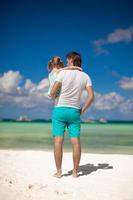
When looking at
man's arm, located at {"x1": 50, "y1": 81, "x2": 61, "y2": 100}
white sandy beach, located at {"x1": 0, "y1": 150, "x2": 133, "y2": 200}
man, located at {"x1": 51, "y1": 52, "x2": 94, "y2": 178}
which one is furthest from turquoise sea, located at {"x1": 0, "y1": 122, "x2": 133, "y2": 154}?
man's arm, located at {"x1": 50, "y1": 81, "x2": 61, "y2": 100}

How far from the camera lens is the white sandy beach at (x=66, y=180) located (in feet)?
11.4

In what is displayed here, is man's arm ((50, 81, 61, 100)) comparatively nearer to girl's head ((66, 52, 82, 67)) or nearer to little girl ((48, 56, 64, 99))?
little girl ((48, 56, 64, 99))

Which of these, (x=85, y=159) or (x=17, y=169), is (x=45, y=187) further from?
(x=85, y=159)

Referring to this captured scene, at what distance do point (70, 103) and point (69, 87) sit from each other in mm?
152

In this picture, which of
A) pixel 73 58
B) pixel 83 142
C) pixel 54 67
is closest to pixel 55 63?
pixel 54 67

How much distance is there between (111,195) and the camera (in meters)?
3.51

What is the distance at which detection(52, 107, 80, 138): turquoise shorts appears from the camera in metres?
4.02

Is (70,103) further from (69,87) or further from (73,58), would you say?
(73,58)

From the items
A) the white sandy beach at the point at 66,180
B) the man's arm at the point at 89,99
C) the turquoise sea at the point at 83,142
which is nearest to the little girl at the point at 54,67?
the man's arm at the point at 89,99

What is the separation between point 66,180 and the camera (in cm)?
402

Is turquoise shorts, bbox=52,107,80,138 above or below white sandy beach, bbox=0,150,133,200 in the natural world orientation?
above

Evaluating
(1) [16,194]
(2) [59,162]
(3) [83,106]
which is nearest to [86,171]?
(2) [59,162]

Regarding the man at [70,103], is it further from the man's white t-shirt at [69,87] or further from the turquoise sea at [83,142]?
the turquoise sea at [83,142]

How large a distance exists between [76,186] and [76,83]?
965 mm
